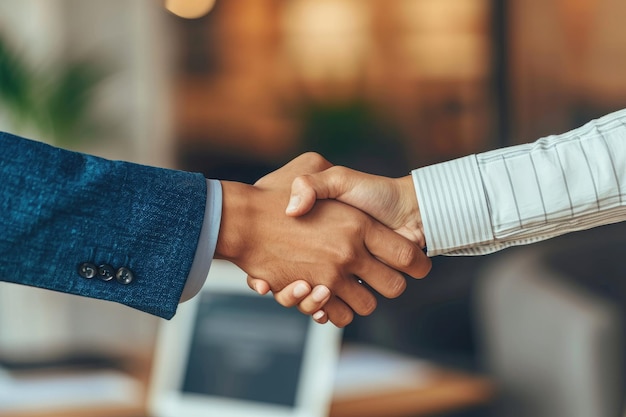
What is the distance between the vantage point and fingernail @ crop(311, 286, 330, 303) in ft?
5.96

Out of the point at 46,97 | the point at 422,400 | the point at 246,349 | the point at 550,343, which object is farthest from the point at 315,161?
the point at 46,97

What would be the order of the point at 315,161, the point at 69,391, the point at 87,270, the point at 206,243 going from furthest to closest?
the point at 69,391 → the point at 315,161 → the point at 206,243 → the point at 87,270

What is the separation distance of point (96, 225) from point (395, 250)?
21.2 inches

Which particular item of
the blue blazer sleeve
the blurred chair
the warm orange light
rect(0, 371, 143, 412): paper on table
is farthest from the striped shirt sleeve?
the warm orange light

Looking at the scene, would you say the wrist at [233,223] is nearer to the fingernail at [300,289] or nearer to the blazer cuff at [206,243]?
the blazer cuff at [206,243]

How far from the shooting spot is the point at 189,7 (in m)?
5.92

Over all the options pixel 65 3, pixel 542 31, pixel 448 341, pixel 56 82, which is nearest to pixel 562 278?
pixel 448 341

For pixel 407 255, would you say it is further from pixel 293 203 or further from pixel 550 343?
pixel 550 343

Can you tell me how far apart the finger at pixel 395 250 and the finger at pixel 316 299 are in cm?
11

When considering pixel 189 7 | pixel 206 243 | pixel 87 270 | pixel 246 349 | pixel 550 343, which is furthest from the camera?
pixel 189 7

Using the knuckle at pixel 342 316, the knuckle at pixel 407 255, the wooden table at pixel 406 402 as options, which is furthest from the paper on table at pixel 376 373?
the knuckle at pixel 407 255

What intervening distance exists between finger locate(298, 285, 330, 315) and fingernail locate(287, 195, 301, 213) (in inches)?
6.1

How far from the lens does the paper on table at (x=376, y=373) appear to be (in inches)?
102

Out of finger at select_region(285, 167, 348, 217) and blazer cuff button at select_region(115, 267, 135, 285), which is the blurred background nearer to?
finger at select_region(285, 167, 348, 217)
